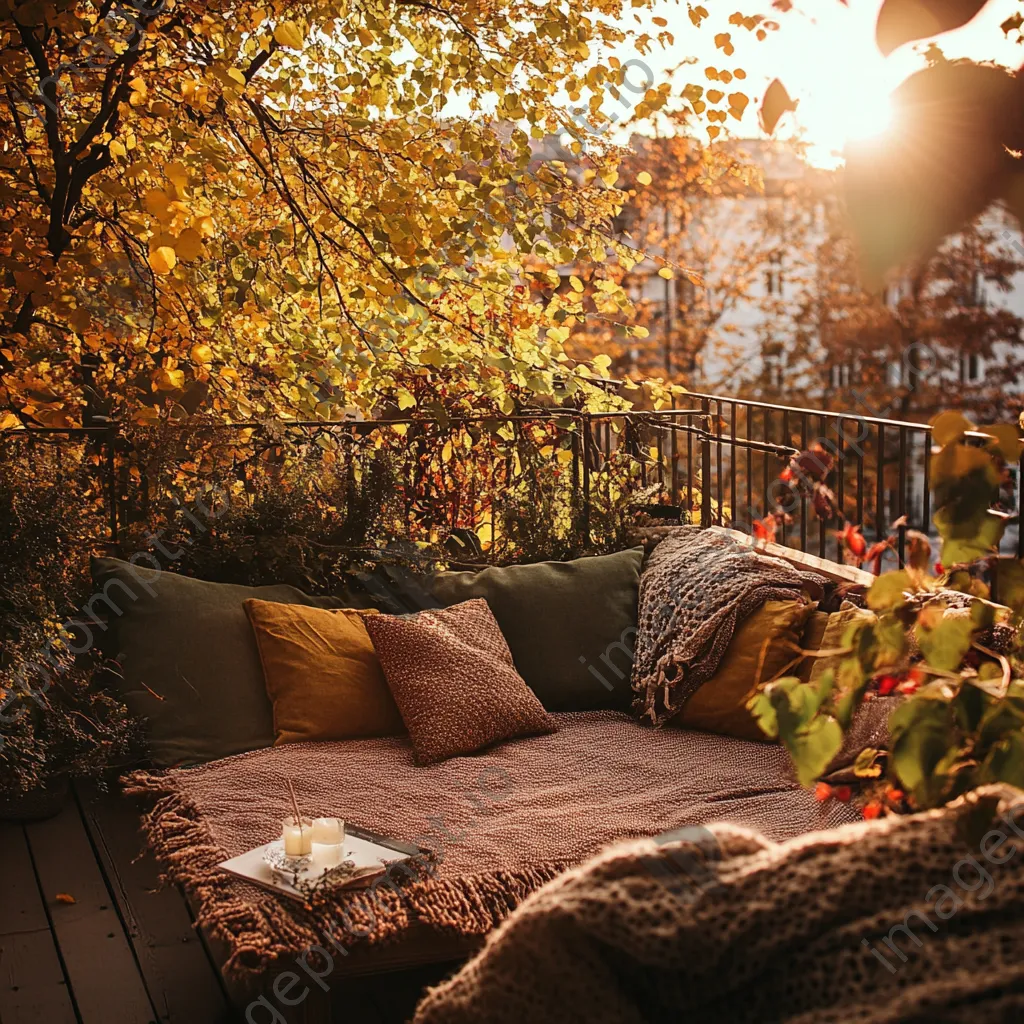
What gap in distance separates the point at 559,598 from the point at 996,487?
2.32 m

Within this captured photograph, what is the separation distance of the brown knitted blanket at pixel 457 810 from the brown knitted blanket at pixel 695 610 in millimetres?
117

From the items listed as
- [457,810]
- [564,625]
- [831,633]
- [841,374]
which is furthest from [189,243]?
[841,374]

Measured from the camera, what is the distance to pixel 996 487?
0.78 meters

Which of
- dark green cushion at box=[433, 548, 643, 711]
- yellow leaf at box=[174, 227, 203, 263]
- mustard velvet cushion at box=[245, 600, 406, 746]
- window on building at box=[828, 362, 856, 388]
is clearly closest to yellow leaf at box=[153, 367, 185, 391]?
mustard velvet cushion at box=[245, 600, 406, 746]

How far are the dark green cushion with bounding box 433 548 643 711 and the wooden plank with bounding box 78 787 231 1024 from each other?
3.22ft

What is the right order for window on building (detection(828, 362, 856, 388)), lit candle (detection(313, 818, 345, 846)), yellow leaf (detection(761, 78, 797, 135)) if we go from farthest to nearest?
window on building (detection(828, 362, 856, 388)) < lit candle (detection(313, 818, 345, 846)) < yellow leaf (detection(761, 78, 797, 135))

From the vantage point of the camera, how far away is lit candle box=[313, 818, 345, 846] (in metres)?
1.92

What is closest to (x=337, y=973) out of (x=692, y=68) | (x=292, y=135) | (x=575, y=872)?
(x=575, y=872)

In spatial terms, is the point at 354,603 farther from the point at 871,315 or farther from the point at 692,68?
the point at 871,315

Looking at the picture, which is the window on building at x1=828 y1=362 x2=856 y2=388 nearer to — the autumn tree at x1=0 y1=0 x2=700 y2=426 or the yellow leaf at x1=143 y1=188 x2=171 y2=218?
the autumn tree at x1=0 y1=0 x2=700 y2=426

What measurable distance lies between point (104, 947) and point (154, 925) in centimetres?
12

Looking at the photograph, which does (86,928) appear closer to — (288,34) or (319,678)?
(319,678)

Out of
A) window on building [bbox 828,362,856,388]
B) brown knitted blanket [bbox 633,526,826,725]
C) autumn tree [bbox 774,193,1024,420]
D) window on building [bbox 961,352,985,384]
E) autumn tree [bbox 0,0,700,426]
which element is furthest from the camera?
window on building [bbox 828,362,856,388]

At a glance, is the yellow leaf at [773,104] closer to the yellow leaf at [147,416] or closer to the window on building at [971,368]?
the yellow leaf at [147,416]
